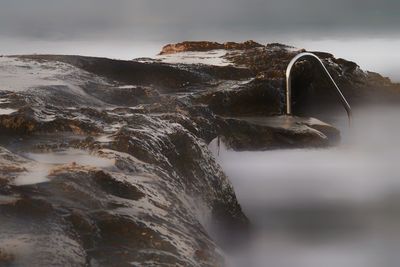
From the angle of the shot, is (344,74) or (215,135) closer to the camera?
(215,135)

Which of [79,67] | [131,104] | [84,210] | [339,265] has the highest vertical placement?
[79,67]

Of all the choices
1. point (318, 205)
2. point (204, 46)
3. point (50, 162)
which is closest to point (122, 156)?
point (50, 162)

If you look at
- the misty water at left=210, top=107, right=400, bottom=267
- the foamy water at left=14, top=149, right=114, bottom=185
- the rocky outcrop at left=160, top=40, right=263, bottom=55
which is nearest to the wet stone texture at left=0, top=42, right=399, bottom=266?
the foamy water at left=14, top=149, right=114, bottom=185

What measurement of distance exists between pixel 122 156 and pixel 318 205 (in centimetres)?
270

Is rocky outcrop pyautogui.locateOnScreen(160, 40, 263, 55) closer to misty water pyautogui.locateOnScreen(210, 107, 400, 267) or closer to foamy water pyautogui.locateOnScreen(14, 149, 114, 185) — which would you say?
misty water pyautogui.locateOnScreen(210, 107, 400, 267)

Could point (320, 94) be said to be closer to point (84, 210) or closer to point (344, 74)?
point (344, 74)

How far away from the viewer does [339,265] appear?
185 inches

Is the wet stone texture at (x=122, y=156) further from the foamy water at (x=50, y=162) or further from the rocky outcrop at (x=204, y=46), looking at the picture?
the rocky outcrop at (x=204, y=46)

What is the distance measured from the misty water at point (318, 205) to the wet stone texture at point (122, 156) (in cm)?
25

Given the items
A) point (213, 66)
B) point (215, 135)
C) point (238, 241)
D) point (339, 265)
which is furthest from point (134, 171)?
point (213, 66)

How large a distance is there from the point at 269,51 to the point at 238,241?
749 cm

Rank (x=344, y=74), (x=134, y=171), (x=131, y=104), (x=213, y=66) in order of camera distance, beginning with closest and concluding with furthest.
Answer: (x=134, y=171)
(x=131, y=104)
(x=213, y=66)
(x=344, y=74)

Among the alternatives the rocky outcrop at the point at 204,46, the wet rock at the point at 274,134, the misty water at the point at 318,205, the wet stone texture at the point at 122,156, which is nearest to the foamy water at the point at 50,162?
the wet stone texture at the point at 122,156

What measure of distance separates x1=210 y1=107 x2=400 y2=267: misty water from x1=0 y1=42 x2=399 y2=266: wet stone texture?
→ 0.81 ft
